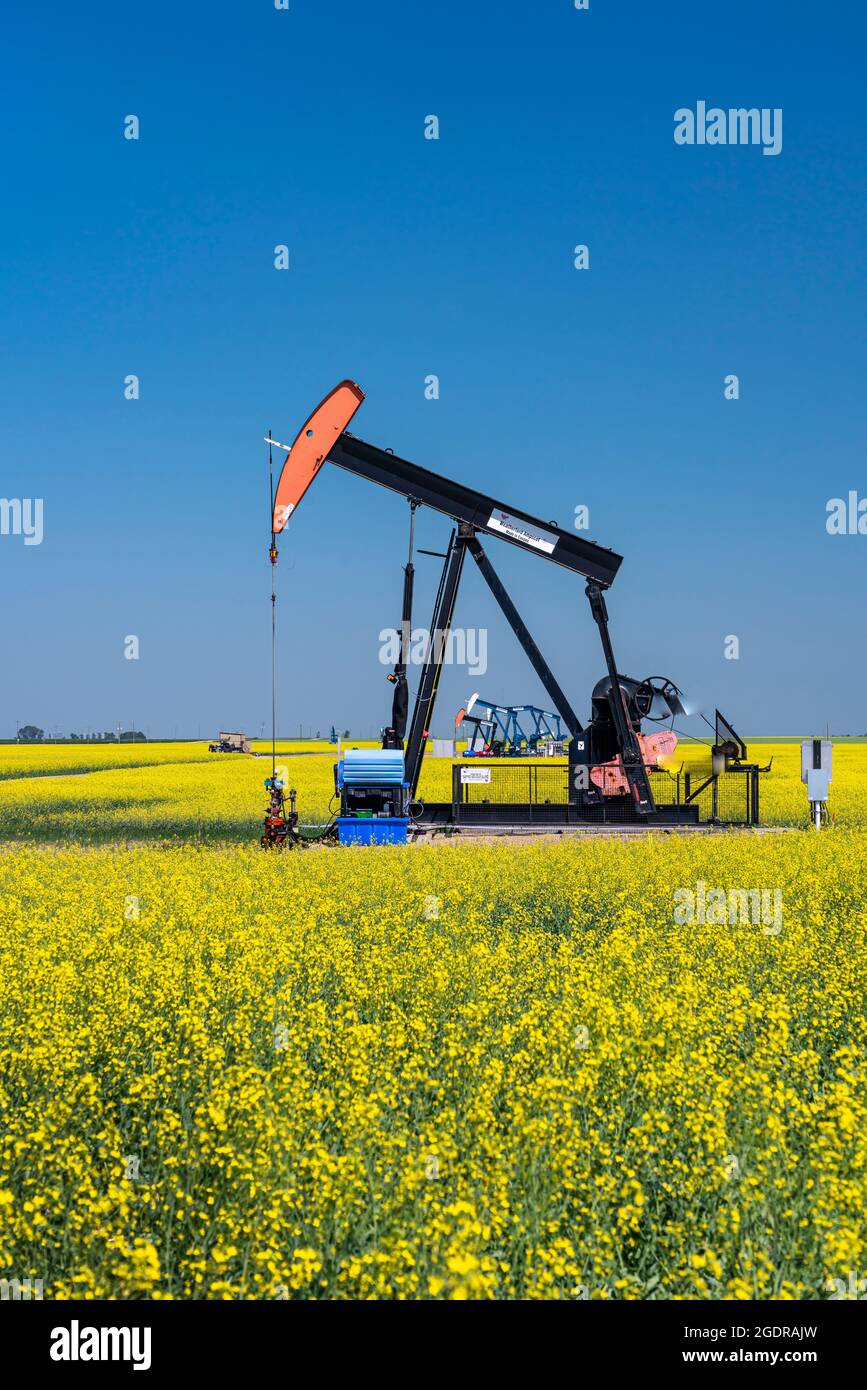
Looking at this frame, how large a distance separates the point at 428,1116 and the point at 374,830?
14.9 m

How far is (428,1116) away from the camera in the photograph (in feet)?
18.3

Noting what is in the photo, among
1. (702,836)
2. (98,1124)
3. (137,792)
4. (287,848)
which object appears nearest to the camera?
(98,1124)

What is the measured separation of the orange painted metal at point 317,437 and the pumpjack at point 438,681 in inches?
0.8

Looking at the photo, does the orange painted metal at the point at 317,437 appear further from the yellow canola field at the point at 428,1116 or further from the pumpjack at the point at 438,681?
the yellow canola field at the point at 428,1116

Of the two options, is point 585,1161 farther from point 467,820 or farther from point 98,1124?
point 467,820

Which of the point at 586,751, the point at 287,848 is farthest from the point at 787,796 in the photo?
the point at 287,848

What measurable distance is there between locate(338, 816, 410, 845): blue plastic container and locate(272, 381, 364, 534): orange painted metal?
644 cm

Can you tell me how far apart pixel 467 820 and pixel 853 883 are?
36.1 ft

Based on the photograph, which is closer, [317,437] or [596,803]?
[317,437]

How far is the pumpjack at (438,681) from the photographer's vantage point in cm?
2031

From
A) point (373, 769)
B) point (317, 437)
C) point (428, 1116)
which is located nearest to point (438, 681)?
point (373, 769)

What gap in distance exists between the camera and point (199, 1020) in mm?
5797

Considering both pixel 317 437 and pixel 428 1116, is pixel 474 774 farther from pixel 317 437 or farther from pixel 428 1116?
pixel 428 1116
